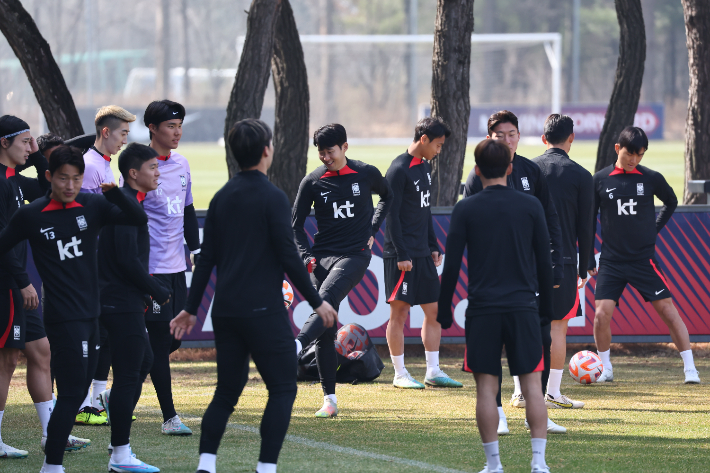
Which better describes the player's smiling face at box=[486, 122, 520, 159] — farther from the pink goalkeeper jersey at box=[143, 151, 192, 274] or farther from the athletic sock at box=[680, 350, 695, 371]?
the athletic sock at box=[680, 350, 695, 371]

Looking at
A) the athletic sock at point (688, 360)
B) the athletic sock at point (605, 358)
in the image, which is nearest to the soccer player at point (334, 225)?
the athletic sock at point (605, 358)

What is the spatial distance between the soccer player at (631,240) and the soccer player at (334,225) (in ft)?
7.47

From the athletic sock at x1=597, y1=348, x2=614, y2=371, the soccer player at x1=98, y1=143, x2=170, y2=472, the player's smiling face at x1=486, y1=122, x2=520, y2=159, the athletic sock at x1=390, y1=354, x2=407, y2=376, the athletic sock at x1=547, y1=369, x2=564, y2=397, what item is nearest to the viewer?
the soccer player at x1=98, y1=143, x2=170, y2=472

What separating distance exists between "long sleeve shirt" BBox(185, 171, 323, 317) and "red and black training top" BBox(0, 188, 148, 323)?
69 cm

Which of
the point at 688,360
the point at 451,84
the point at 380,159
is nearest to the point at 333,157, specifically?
the point at 688,360

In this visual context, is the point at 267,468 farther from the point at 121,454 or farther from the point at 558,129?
the point at 558,129

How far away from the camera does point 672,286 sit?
9.95m

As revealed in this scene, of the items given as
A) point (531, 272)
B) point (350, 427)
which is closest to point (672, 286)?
point (350, 427)

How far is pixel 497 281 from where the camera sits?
197 inches

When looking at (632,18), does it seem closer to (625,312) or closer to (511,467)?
(625,312)

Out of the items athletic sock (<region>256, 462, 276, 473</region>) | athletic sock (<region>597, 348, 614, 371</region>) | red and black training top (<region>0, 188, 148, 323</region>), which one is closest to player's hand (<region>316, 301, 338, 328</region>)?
athletic sock (<region>256, 462, 276, 473</region>)

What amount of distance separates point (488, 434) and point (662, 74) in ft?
208

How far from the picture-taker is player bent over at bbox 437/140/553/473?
4.99 metres

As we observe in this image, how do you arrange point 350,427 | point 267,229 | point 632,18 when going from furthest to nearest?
point 632,18 < point 350,427 < point 267,229
